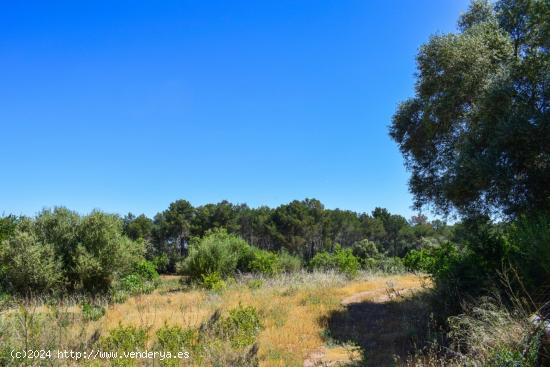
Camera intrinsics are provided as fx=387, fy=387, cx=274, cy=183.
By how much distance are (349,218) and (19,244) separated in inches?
2007

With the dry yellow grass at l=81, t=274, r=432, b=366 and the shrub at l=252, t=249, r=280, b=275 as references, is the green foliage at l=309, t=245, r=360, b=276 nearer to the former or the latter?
the shrub at l=252, t=249, r=280, b=275

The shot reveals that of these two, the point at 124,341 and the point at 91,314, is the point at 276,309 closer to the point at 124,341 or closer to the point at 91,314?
the point at 124,341

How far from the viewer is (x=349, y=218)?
60250mm

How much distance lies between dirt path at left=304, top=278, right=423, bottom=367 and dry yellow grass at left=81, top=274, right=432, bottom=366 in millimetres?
238

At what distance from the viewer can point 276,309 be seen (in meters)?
10.8

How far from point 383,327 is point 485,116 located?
583 cm

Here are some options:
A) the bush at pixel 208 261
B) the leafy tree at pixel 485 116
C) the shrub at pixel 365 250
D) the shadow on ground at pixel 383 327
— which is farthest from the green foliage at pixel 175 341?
the shrub at pixel 365 250

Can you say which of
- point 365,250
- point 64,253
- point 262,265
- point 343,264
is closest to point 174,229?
point 365,250

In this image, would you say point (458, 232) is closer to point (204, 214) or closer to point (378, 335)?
point (378, 335)

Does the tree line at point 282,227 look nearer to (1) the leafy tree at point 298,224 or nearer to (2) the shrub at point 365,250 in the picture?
(1) the leafy tree at point 298,224

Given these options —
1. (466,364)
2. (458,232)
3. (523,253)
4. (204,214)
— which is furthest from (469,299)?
(204,214)

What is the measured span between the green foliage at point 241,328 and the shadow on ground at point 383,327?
5.94 feet

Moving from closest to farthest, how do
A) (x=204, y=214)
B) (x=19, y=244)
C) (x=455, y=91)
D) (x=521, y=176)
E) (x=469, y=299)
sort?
1. (x=469, y=299)
2. (x=521, y=176)
3. (x=455, y=91)
4. (x=19, y=244)
5. (x=204, y=214)

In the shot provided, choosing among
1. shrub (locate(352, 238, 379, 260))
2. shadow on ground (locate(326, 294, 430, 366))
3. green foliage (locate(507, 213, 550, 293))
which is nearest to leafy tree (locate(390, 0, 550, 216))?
green foliage (locate(507, 213, 550, 293))
